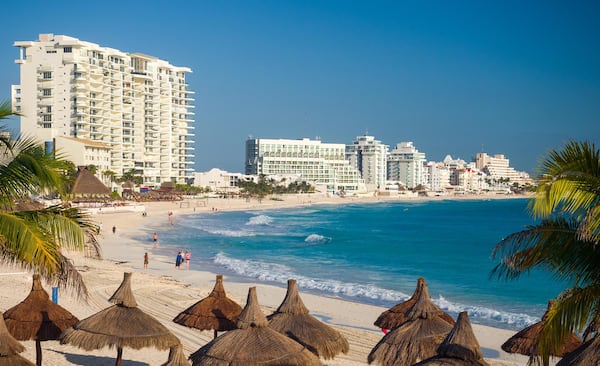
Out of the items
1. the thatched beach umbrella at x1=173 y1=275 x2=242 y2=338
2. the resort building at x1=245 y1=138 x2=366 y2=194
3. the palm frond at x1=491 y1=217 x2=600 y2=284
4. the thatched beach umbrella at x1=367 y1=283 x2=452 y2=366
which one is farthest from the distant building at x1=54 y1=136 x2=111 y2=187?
the resort building at x1=245 y1=138 x2=366 y2=194

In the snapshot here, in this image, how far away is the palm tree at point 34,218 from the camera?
645cm

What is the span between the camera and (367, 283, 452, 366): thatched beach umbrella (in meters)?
9.35

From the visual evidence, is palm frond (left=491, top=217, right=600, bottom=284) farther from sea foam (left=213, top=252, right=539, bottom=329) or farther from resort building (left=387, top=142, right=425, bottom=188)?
resort building (left=387, top=142, right=425, bottom=188)

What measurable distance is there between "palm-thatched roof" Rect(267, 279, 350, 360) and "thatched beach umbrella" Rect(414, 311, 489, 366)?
3247 mm

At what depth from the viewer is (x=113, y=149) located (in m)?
93.2

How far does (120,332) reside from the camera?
29.4 ft

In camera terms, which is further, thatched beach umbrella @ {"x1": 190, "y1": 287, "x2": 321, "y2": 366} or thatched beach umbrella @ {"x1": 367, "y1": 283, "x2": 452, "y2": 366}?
thatched beach umbrella @ {"x1": 367, "y1": 283, "x2": 452, "y2": 366}

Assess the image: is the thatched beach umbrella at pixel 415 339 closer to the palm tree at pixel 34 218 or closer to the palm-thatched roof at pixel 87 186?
the palm tree at pixel 34 218

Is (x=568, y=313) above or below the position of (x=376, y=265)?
above

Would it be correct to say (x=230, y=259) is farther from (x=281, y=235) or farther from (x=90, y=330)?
(x=90, y=330)

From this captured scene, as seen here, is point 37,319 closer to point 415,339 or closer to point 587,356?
point 415,339

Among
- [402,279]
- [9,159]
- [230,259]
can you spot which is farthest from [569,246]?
[230,259]

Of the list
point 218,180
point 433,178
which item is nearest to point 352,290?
point 218,180

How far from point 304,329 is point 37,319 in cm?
375
